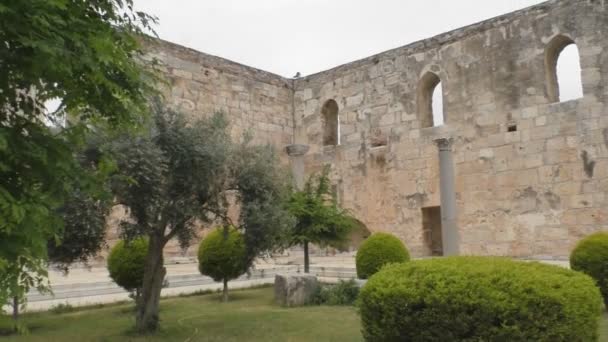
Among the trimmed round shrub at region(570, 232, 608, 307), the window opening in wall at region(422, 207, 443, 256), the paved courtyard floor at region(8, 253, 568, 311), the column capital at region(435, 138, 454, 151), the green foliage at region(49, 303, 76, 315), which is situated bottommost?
the green foliage at region(49, 303, 76, 315)

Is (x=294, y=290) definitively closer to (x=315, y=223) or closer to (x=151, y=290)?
(x=315, y=223)

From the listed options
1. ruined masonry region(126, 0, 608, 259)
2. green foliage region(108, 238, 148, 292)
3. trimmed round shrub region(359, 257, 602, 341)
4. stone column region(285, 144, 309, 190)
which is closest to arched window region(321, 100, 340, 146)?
ruined masonry region(126, 0, 608, 259)

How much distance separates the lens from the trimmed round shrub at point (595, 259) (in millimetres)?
7500

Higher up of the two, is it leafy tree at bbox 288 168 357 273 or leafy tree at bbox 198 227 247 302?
leafy tree at bbox 288 168 357 273

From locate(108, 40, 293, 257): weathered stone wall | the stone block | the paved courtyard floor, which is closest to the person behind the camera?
the stone block

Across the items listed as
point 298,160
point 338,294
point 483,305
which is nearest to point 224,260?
point 338,294

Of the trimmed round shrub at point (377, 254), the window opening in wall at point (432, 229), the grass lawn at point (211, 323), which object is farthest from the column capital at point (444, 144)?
the grass lawn at point (211, 323)

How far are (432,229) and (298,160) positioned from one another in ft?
15.1

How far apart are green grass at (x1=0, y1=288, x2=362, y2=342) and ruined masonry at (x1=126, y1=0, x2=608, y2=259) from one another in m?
5.14

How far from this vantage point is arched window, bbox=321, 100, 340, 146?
750 inches

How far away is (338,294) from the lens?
9.48 m

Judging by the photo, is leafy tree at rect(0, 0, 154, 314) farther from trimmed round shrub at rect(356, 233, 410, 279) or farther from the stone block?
trimmed round shrub at rect(356, 233, 410, 279)

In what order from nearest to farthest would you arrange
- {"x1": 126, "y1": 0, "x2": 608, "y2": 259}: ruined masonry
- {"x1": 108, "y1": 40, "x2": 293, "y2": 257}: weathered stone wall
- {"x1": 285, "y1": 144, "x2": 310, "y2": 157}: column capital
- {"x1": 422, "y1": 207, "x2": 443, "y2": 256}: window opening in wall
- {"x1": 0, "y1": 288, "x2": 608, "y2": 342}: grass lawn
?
{"x1": 0, "y1": 288, "x2": 608, "y2": 342}: grass lawn < {"x1": 126, "y1": 0, "x2": 608, "y2": 259}: ruined masonry < {"x1": 285, "y1": 144, "x2": 310, "y2": 157}: column capital < {"x1": 422, "y1": 207, "x2": 443, "y2": 256}: window opening in wall < {"x1": 108, "y1": 40, "x2": 293, "y2": 257}: weathered stone wall

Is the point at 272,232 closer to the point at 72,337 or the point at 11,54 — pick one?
the point at 72,337
